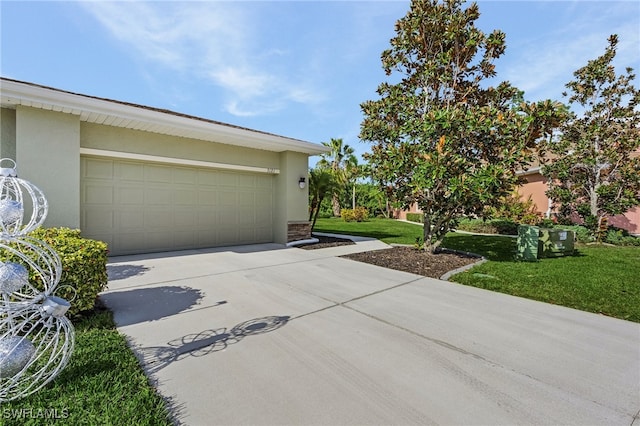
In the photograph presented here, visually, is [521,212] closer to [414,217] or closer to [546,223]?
[546,223]

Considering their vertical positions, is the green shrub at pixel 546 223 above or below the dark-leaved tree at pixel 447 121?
below

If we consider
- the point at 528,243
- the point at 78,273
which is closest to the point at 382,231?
the point at 528,243

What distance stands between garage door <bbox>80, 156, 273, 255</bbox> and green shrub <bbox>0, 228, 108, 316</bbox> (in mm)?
4075

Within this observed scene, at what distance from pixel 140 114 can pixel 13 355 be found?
580 cm

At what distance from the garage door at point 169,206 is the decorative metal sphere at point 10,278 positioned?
594cm

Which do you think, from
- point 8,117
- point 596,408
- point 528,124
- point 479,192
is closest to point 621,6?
point 528,124

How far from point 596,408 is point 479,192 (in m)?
4.72

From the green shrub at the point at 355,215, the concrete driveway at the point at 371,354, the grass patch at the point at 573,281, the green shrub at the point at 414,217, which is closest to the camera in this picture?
the concrete driveway at the point at 371,354

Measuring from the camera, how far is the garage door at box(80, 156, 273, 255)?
7.16 metres

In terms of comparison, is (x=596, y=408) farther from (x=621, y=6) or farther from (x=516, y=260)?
(x=621, y=6)

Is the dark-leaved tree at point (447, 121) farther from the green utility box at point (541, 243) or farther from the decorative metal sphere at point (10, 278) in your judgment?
the decorative metal sphere at point (10, 278)

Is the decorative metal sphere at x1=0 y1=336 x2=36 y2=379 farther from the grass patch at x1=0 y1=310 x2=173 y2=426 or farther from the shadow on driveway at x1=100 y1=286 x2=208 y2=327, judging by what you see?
the shadow on driveway at x1=100 y1=286 x2=208 y2=327

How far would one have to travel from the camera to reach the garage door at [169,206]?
23.5 ft

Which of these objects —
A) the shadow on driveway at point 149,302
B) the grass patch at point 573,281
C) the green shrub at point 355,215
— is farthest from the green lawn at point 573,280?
the green shrub at point 355,215
